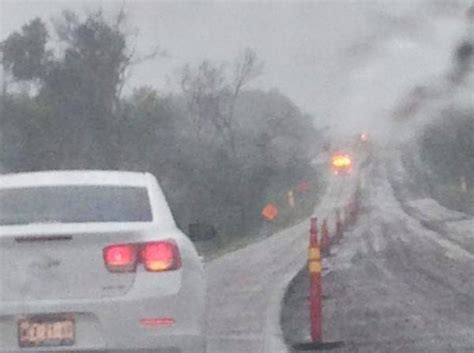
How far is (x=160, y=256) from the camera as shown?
874cm

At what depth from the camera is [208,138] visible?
4216 cm

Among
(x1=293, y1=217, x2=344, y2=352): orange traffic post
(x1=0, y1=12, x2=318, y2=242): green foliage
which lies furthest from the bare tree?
(x1=293, y1=217, x2=344, y2=352): orange traffic post

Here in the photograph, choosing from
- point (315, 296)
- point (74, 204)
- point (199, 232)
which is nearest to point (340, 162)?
point (315, 296)

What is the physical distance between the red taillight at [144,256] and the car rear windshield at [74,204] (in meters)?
0.48

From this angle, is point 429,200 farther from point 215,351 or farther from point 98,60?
point 215,351

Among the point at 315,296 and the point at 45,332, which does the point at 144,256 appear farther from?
the point at 315,296

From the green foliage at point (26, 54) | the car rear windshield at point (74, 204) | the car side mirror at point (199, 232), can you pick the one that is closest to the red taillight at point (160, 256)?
the car rear windshield at point (74, 204)

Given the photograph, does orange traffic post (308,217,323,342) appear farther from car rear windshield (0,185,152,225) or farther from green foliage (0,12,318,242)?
green foliage (0,12,318,242)

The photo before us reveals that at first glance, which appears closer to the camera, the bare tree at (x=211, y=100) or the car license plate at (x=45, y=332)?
the car license plate at (x=45, y=332)

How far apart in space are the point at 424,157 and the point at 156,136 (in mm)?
15319

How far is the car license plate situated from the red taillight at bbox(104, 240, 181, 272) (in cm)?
42

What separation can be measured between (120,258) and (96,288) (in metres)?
0.22

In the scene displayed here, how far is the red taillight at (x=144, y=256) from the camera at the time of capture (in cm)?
865

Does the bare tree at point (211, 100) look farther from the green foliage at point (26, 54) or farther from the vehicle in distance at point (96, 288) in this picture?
the vehicle in distance at point (96, 288)
